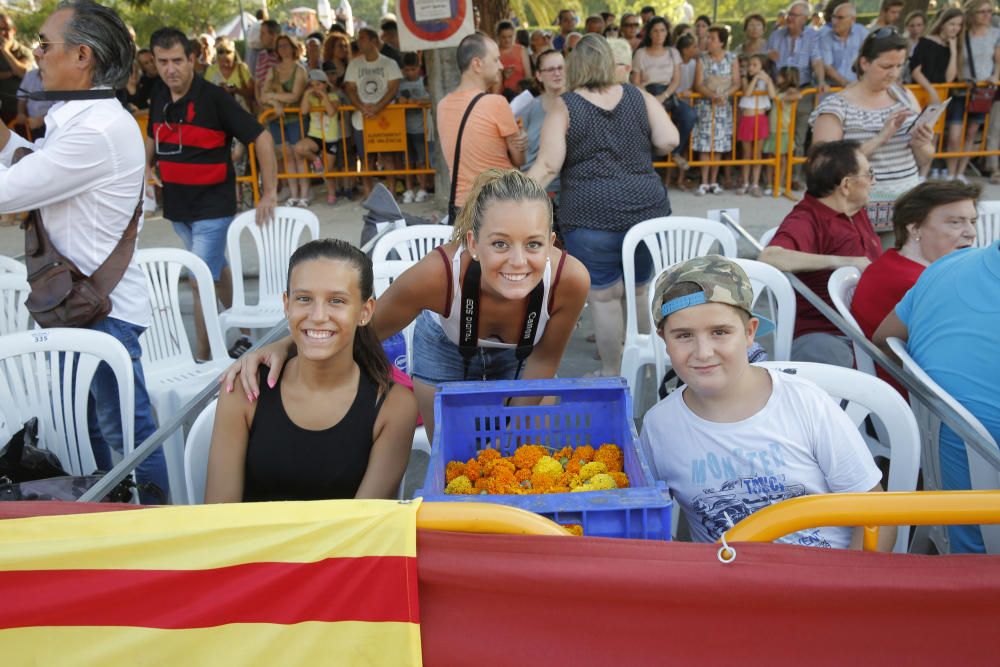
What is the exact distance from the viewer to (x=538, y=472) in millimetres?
2119

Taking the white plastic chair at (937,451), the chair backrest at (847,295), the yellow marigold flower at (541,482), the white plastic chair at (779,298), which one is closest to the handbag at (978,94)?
the chair backrest at (847,295)

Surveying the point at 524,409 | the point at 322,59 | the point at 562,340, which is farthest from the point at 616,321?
the point at 322,59

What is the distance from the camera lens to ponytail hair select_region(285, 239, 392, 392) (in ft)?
8.14

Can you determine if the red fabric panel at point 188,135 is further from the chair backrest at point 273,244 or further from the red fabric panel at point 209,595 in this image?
the red fabric panel at point 209,595

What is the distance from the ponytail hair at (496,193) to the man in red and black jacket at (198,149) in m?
2.64

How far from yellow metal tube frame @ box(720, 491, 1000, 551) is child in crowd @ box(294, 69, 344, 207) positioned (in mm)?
8929

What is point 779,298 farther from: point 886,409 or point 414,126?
point 414,126

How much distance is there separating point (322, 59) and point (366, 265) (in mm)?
8902

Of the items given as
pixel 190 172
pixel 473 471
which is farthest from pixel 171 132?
pixel 473 471

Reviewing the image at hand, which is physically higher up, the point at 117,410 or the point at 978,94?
the point at 978,94

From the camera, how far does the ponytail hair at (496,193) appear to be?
250 centimetres

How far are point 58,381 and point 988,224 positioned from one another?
517cm

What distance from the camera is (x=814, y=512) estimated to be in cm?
152

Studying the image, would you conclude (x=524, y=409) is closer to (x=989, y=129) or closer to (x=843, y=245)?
(x=843, y=245)
